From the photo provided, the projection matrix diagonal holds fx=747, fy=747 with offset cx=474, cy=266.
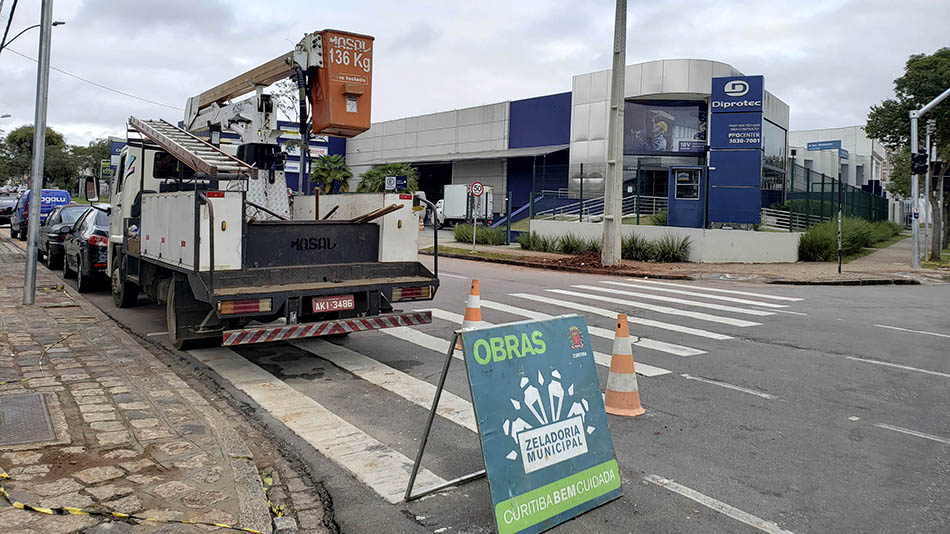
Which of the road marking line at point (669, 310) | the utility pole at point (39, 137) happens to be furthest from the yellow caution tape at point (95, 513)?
the road marking line at point (669, 310)

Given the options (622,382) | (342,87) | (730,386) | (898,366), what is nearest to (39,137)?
(342,87)

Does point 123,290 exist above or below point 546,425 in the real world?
above

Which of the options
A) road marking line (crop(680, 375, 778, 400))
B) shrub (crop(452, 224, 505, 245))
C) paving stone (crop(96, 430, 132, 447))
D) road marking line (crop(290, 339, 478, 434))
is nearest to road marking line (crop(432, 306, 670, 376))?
road marking line (crop(680, 375, 778, 400))

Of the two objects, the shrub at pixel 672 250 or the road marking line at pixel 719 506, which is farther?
the shrub at pixel 672 250

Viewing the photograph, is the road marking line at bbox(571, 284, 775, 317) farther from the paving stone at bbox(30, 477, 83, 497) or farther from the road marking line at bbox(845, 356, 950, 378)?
the paving stone at bbox(30, 477, 83, 497)

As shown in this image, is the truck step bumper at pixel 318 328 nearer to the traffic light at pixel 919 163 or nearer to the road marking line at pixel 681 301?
the road marking line at pixel 681 301

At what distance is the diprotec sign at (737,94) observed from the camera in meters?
24.4

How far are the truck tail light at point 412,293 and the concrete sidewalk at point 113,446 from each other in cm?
236

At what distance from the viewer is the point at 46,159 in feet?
271

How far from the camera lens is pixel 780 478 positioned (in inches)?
192

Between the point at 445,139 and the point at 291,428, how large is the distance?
4650 centimetres

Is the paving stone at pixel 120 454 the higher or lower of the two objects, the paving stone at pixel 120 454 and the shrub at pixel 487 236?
the lower

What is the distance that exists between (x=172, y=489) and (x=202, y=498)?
24 centimetres

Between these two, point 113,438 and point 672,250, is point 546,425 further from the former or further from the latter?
point 672,250
